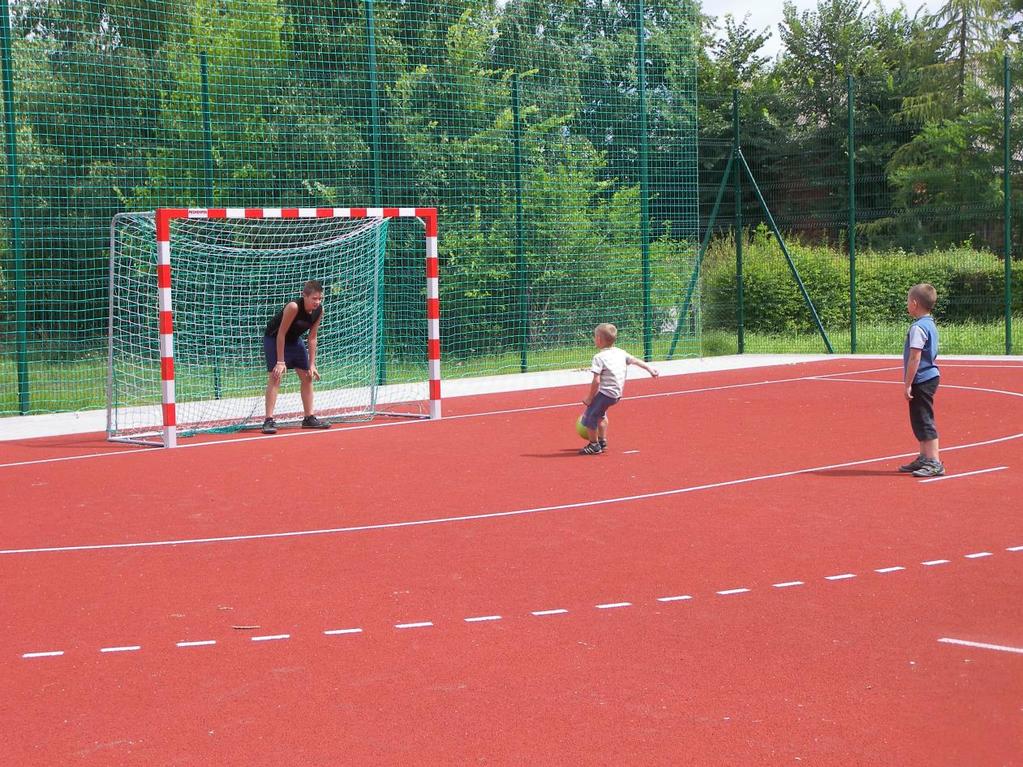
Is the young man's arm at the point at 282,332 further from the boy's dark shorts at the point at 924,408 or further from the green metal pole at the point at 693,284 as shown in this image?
the green metal pole at the point at 693,284

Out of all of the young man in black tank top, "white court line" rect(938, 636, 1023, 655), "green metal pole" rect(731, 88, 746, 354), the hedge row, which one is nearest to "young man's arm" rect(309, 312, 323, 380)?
the young man in black tank top

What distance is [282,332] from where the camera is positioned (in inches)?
494

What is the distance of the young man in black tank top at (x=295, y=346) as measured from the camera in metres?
12.6

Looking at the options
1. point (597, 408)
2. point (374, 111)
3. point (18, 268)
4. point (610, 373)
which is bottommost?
point (597, 408)

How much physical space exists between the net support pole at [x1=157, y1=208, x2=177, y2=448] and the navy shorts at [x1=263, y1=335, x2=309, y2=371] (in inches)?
52.1

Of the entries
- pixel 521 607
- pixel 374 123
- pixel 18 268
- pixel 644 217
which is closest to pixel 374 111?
pixel 374 123

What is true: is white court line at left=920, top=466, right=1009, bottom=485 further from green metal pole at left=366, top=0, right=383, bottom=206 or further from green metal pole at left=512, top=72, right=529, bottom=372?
green metal pole at left=366, top=0, right=383, bottom=206

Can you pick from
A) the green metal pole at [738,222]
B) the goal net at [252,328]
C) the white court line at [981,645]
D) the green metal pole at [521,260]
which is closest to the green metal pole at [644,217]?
the green metal pole at [738,222]

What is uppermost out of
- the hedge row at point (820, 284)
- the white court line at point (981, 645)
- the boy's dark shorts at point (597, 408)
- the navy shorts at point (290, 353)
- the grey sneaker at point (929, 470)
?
the hedge row at point (820, 284)

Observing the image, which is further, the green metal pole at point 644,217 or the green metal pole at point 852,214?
the green metal pole at point 852,214

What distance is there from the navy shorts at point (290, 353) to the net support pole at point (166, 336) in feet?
4.34

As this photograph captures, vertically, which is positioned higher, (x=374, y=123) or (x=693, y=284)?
(x=374, y=123)

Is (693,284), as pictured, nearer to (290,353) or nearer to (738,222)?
(738,222)

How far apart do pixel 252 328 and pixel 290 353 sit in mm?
3528
